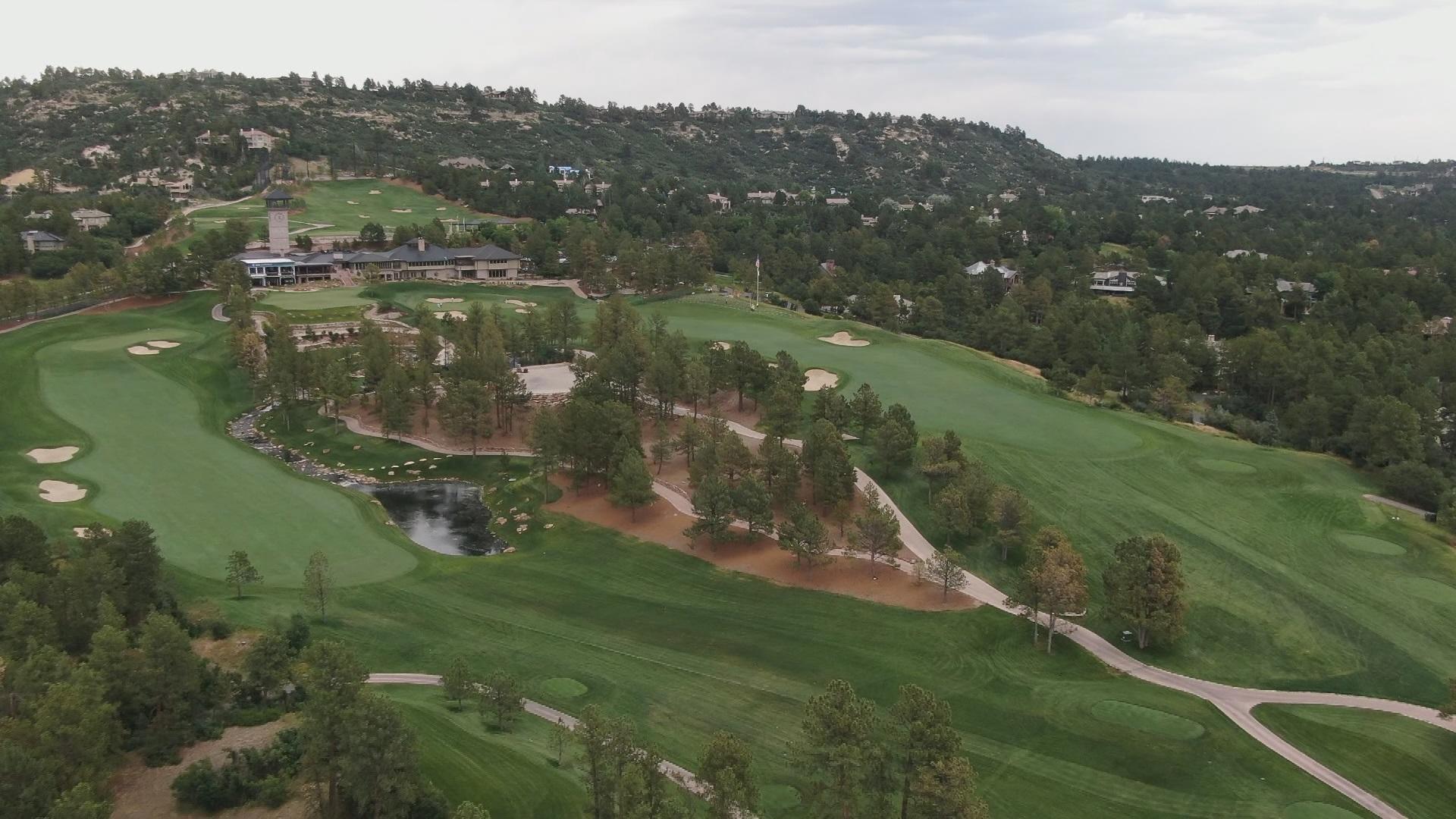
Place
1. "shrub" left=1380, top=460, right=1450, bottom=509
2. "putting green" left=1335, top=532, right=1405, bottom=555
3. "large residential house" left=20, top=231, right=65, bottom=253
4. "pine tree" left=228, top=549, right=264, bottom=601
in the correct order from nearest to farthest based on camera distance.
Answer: "pine tree" left=228, top=549, right=264, bottom=601 → "putting green" left=1335, top=532, right=1405, bottom=555 → "shrub" left=1380, top=460, right=1450, bottom=509 → "large residential house" left=20, top=231, right=65, bottom=253

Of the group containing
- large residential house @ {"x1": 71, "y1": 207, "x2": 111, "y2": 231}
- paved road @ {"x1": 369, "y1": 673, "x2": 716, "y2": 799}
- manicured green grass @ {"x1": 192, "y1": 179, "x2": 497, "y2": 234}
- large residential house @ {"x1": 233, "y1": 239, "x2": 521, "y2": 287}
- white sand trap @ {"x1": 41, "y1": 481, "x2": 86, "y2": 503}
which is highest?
manicured green grass @ {"x1": 192, "y1": 179, "x2": 497, "y2": 234}

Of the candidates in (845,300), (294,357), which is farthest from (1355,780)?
(845,300)

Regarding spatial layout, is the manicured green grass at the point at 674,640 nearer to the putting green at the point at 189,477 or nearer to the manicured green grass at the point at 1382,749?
the putting green at the point at 189,477

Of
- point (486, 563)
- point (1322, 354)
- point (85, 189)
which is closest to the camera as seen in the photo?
point (486, 563)

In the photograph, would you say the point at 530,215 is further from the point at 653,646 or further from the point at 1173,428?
the point at 653,646

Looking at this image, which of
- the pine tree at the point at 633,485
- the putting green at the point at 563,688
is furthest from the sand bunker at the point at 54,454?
the putting green at the point at 563,688

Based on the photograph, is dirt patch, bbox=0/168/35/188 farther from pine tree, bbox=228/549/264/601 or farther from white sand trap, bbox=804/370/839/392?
pine tree, bbox=228/549/264/601

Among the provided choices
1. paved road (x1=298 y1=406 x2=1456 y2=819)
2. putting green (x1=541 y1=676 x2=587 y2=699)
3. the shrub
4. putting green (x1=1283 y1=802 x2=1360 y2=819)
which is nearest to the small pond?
putting green (x1=541 y1=676 x2=587 y2=699)
